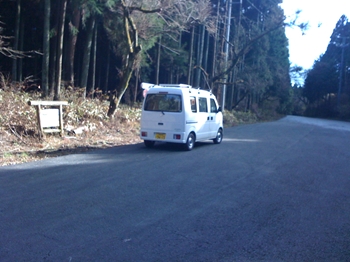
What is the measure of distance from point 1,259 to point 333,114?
7456 cm

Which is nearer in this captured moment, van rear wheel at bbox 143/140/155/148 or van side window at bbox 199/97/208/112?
van rear wheel at bbox 143/140/155/148

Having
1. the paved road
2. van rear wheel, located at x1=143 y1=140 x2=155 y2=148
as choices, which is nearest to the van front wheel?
van rear wheel, located at x1=143 y1=140 x2=155 y2=148

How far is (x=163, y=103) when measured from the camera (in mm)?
14203

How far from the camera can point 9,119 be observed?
1448 centimetres

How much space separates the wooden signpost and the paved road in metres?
3.05

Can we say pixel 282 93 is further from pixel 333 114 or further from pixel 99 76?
pixel 99 76

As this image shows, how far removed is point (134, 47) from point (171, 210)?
571 inches

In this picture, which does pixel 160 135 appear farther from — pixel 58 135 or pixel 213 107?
pixel 58 135

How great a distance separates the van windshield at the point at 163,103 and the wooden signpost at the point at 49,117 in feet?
11.3

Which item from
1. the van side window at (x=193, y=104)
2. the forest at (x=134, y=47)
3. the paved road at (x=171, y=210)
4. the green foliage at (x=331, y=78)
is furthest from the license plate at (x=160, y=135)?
the green foliage at (x=331, y=78)

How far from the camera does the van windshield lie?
14.1m

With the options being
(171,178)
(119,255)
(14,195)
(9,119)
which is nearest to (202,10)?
(9,119)

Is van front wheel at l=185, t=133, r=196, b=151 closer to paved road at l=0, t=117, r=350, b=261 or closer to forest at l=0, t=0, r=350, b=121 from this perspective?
paved road at l=0, t=117, r=350, b=261

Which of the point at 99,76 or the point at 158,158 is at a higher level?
the point at 99,76
